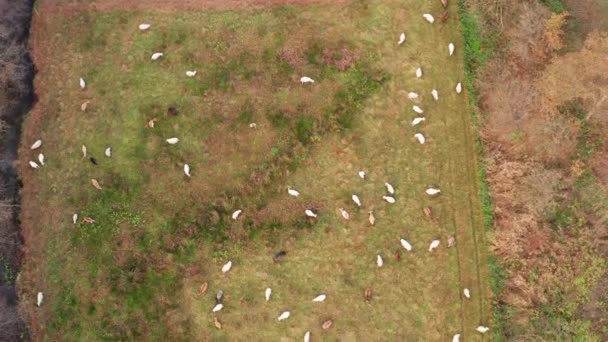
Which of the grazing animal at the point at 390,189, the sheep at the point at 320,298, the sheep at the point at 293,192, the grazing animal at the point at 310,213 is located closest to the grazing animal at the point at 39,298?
the sheep at the point at 293,192

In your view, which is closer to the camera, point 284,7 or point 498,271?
point 498,271

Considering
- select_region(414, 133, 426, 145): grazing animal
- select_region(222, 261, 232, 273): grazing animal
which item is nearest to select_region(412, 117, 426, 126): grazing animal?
select_region(414, 133, 426, 145): grazing animal

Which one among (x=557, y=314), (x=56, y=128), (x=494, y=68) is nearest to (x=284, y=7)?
(x=494, y=68)

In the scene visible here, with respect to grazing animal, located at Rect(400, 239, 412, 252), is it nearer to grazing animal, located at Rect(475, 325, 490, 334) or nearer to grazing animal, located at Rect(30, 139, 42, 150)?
grazing animal, located at Rect(475, 325, 490, 334)

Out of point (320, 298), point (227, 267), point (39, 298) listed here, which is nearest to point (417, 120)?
point (320, 298)

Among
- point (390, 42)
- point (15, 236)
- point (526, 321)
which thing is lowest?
point (15, 236)

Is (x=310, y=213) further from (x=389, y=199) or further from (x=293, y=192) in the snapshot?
(x=389, y=199)

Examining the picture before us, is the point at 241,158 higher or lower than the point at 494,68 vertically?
lower

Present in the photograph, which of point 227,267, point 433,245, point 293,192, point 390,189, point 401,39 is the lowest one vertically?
point 227,267

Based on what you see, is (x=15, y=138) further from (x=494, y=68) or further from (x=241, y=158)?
(x=494, y=68)

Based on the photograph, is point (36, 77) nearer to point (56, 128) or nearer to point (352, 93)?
point (56, 128)
